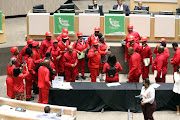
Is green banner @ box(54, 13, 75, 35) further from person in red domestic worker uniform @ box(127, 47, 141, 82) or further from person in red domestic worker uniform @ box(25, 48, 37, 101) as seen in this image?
person in red domestic worker uniform @ box(127, 47, 141, 82)

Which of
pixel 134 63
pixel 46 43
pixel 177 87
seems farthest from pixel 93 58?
pixel 177 87

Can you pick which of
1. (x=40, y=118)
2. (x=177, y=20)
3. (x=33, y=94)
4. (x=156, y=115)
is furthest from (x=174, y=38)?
(x=40, y=118)

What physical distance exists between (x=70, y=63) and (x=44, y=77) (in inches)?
68.7

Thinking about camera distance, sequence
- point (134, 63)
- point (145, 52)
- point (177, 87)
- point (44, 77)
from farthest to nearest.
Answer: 1. point (145, 52)
2. point (134, 63)
3. point (44, 77)
4. point (177, 87)

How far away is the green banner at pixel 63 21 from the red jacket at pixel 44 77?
179 inches

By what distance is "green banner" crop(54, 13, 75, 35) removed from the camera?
60.8ft

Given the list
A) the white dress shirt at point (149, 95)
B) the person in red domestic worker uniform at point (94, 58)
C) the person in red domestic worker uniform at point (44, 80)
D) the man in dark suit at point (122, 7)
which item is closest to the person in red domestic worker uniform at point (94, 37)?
the person in red domestic worker uniform at point (94, 58)

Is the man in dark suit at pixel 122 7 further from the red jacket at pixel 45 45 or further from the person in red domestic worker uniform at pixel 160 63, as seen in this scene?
the person in red domestic worker uniform at pixel 160 63

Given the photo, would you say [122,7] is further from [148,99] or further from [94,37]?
[148,99]

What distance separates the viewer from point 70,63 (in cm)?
1586

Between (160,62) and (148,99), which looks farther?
(160,62)

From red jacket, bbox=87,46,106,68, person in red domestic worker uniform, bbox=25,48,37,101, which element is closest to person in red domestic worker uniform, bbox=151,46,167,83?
red jacket, bbox=87,46,106,68

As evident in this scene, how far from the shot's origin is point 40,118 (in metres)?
12.2

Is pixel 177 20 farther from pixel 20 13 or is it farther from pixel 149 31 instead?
pixel 20 13
